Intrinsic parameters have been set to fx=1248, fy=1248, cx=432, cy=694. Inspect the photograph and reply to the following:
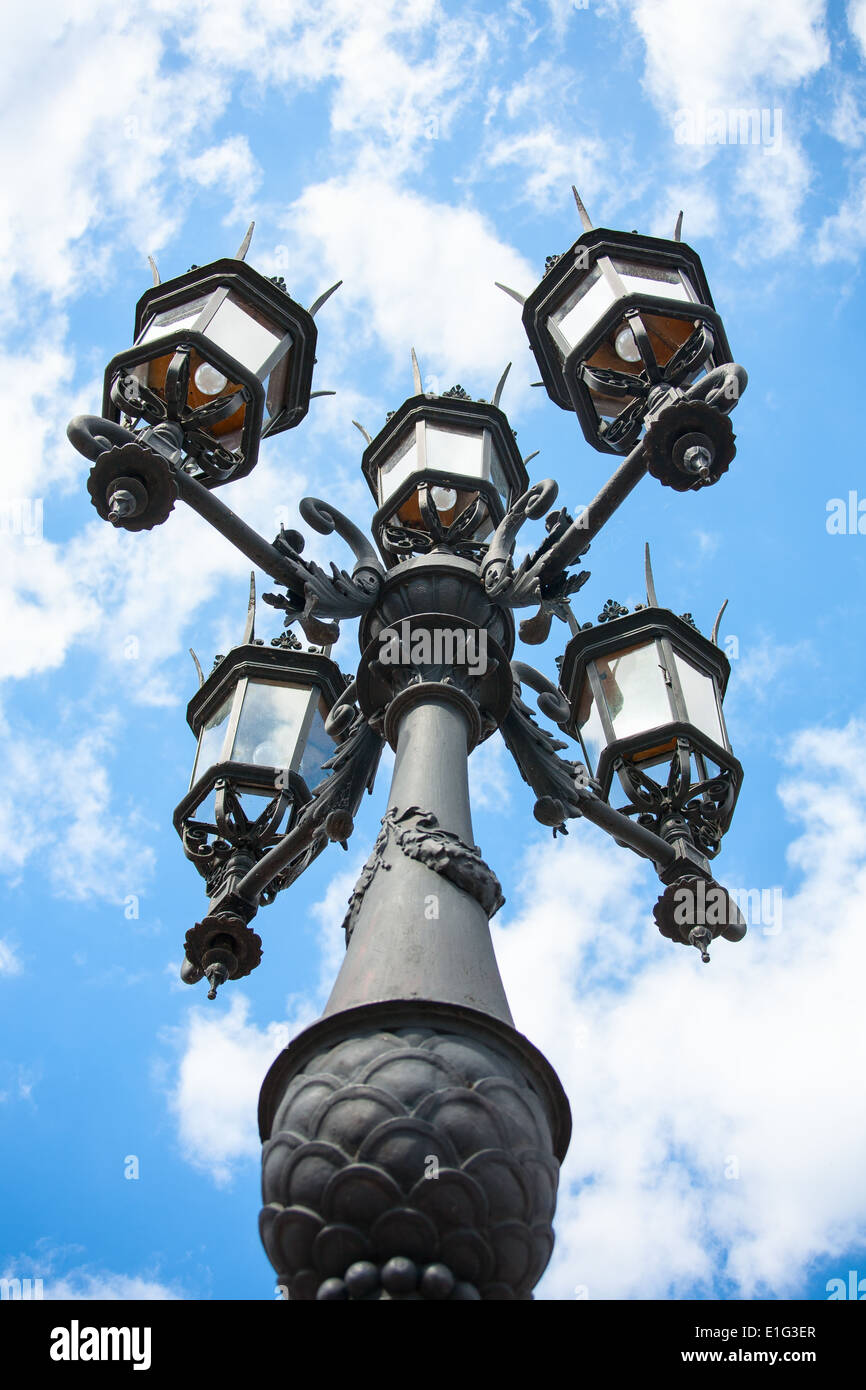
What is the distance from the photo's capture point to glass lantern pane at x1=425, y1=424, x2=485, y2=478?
573 cm

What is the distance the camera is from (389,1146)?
2.52 meters

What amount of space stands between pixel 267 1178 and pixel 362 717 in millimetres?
2256

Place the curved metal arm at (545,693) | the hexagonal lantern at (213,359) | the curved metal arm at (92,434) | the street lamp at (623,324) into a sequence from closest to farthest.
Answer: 1. the curved metal arm at (92,434)
2. the curved metal arm at (545,693)
3. the hexagonal lantern at (213,359)
4. the street lamp at (623,324)

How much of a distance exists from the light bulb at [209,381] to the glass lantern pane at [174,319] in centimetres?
20

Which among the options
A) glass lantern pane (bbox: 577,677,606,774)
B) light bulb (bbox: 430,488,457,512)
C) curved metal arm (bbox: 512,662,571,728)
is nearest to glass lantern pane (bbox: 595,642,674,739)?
glass lantern pane (bbox: 577,677,606,774)

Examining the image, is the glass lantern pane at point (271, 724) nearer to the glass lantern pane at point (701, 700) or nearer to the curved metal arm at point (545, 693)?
the curved metal arm at point (545, 693)

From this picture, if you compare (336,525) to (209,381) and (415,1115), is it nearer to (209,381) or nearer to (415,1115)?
(209,381)

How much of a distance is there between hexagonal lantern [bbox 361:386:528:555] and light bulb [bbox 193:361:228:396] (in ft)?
2.96

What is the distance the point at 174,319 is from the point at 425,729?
2655 millimetres

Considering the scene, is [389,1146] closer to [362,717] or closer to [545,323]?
[362,717]

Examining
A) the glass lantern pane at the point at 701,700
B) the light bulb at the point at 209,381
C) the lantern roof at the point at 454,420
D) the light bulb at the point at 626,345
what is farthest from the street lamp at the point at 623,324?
the light bulb at the point at 209,381

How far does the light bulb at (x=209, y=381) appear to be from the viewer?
17.9 feet

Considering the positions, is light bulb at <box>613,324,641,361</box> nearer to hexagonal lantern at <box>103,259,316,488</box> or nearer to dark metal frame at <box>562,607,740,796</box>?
dark metal frame at <box>562,607,740,796</box>

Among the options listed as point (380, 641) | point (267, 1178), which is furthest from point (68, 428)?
point (267, 1178)
